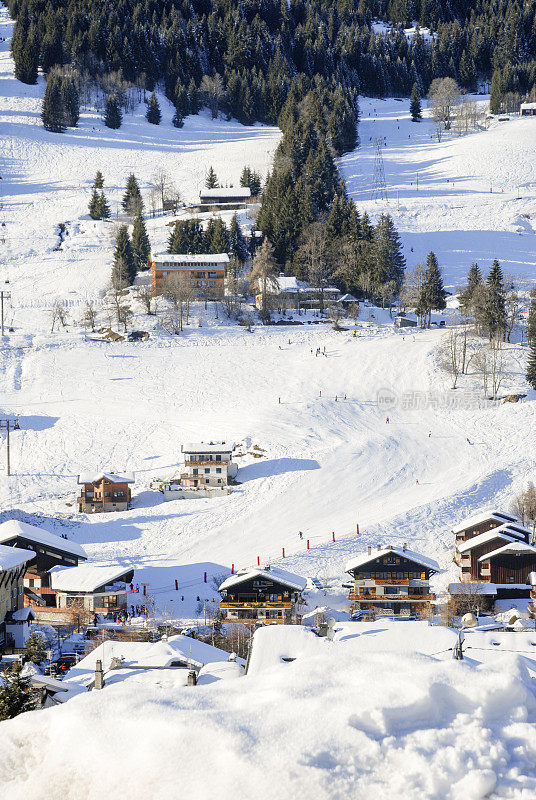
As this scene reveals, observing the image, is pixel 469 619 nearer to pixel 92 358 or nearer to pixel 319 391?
pixel 319 391

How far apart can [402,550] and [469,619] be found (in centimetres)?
1244

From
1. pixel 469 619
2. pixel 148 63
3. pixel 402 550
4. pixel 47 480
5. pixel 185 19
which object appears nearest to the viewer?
pixel 469 619

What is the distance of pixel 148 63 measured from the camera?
168 meters

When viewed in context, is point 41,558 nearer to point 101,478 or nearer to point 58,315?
point 101,478

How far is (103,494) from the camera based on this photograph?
168 ft

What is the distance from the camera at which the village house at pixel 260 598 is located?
3762cm

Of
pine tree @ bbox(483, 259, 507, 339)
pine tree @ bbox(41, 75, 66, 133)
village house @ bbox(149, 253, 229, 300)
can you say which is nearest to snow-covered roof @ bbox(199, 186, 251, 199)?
village house @ bbox(149, 253, 229, 300)

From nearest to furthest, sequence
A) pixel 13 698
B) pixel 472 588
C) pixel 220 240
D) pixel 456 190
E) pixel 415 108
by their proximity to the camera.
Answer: pixel 13 698, pixel 472 588, pixel 220 240, pixel 456 190, pixel 415 108

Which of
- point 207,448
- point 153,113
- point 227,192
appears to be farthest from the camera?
point 153,113

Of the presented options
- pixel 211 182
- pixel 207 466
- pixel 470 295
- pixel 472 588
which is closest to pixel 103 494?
pixel 207 466

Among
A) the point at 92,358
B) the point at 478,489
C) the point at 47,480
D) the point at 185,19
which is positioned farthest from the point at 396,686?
the point at 185,19

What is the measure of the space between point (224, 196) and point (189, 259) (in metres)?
26.8

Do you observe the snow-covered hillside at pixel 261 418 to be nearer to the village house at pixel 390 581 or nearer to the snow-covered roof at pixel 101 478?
the snow-covered roof at pixel 101 478

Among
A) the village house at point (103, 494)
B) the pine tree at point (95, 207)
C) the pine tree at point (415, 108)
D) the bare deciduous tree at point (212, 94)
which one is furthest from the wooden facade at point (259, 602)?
the bare deciduous tree at point (212, 94)
